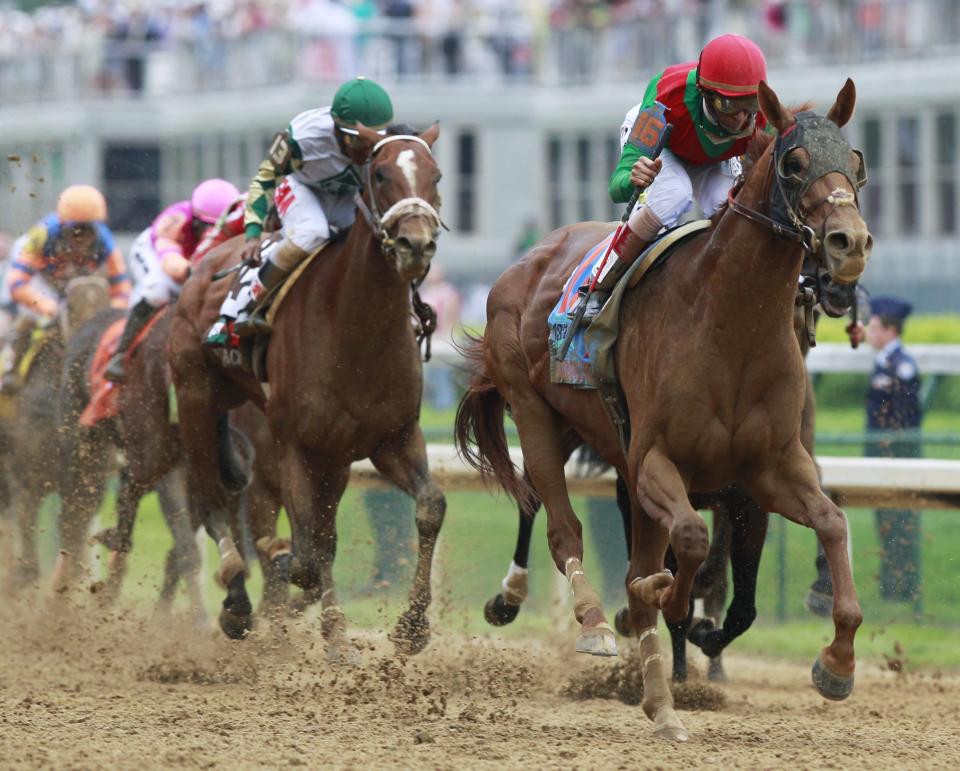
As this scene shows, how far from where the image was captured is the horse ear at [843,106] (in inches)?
205

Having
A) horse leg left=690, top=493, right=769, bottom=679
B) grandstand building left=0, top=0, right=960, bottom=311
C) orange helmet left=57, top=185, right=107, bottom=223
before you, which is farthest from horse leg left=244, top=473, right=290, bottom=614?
grandstand building left=0, top=0, right=960, bottom=311

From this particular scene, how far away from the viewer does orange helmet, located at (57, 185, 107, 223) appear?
385 inches

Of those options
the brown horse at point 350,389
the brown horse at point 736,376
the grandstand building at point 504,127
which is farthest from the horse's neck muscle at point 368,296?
the grandstand building at point 504,127

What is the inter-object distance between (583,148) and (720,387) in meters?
19.4

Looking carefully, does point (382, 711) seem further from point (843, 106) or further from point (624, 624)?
point (843, 106)

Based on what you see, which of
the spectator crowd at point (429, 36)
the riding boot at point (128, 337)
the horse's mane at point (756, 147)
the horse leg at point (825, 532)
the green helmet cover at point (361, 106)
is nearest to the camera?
the horse leg at point (825, 532)

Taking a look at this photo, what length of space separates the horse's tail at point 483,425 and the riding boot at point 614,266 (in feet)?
3.96

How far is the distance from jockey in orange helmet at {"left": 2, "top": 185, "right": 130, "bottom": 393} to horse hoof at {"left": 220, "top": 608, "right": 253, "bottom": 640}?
298cm

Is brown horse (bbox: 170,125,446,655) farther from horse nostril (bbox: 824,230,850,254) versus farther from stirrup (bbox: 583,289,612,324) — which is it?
horse nostril (bbox: 824,230,850,254)

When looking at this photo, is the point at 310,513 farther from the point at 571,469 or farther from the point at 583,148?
the point at 583,148

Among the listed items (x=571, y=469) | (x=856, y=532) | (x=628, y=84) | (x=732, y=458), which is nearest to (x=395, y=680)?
(x=732, y=458)

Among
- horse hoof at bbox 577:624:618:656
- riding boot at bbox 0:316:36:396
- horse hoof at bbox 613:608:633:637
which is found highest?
riding boot at bbox 0:316:36:396

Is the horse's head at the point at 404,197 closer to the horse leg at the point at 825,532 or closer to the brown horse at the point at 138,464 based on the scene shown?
the horse leg at the point at 825,532

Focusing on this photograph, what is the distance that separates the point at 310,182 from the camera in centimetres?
727
